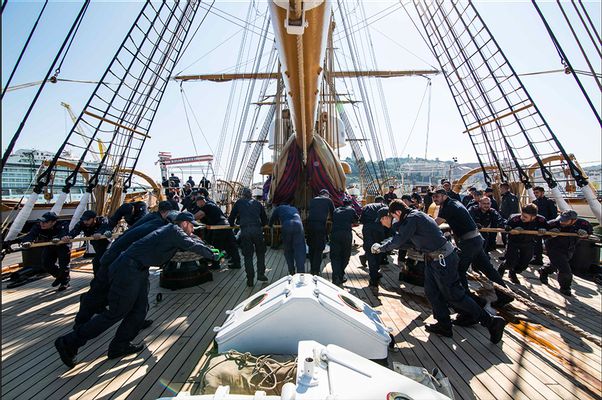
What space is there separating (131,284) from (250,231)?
219 centimetres

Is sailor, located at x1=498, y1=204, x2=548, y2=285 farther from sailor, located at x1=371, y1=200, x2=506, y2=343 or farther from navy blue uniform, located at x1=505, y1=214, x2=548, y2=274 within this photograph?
sailor, located at x1=371, y1=200, x2=506, y2=343

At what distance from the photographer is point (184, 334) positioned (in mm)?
3398

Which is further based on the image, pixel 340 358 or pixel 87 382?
pixel 87 382

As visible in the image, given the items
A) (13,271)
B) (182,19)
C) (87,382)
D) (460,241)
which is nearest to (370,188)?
(182,19)

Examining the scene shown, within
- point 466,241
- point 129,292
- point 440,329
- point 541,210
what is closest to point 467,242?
point 466,241

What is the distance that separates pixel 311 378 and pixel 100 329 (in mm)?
2142

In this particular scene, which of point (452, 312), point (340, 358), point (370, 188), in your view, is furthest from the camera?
point (370, 188)

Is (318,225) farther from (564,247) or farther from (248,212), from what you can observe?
(564,247)

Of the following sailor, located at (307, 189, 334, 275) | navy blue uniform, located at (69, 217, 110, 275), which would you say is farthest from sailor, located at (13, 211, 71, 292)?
sailor, located at (307, 189, 334, 275)

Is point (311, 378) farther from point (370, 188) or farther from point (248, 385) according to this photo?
point (370, 188)

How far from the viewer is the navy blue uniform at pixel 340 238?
4.86 m

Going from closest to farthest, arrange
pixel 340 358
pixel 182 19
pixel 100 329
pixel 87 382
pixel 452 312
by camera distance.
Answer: pixel 340 358 < pixel 87 382 < pixel 100 329 < pixel 452 312 < pixel 182 19

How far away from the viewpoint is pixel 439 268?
3.29 m

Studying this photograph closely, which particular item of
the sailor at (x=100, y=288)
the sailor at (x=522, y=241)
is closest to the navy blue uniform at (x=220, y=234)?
the sailor at (x=100, y=288)
